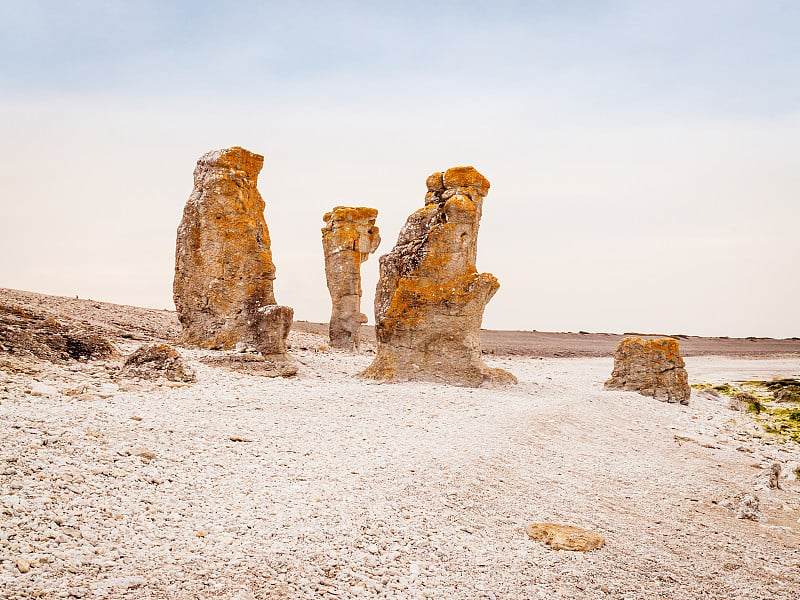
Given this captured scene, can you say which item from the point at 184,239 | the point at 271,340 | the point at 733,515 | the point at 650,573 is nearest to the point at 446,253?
the point at 271,340

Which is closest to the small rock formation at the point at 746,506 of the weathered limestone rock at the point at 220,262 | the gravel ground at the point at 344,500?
the gravel ground at the point at 344,500

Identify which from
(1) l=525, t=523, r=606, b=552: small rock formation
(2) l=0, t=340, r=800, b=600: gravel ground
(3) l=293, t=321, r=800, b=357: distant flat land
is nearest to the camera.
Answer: (2) l=0, t=340, r=800, b=600: gravel ground

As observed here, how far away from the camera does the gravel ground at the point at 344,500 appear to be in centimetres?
474

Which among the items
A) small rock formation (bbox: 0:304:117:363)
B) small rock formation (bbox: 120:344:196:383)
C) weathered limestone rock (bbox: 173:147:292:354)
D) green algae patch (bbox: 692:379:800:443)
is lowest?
green algae patch (bbox: 692:379:800:443)

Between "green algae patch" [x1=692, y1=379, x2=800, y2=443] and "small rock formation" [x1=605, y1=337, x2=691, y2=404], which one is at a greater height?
"small rock formation" [x1=605, y1=337, x2=691, y2=404]

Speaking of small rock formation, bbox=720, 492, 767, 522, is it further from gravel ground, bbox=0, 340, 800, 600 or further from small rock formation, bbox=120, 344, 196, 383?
small rock formation, bbox=120, 344, 196, 383

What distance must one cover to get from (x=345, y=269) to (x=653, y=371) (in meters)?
11.6

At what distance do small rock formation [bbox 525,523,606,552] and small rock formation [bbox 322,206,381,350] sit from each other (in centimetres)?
1735

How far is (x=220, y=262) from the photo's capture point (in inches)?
599

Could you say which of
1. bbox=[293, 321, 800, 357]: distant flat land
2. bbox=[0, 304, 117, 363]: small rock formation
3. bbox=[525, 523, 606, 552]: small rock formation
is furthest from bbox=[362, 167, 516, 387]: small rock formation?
bbox=[293, 321, 800, 357]: distant flat land

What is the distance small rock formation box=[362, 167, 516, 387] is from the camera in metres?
13.3

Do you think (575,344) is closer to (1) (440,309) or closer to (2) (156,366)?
(1) (440,309)

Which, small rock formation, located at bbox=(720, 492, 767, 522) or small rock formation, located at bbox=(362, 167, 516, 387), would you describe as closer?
small rock formation, located at bbox=(720, 492, 767, 522)

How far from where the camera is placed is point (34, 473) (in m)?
5.48
